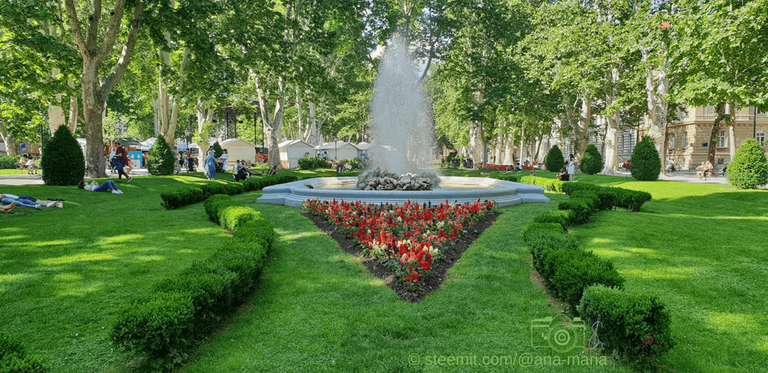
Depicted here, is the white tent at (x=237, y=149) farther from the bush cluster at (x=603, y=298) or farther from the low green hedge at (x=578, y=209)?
the bush cluster at (x=603, y=298)

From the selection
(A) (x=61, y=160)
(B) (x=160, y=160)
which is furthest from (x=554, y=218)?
(B) (x=160, y=160)

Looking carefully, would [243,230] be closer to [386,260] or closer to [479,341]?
[386,260]

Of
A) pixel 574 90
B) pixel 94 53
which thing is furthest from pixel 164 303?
pixel 574 90

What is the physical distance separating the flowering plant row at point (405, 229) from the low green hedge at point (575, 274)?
5.01ft

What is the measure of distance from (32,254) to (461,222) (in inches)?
281

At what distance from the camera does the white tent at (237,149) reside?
1410 inches

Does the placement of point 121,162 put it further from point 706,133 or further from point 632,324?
point 706,133

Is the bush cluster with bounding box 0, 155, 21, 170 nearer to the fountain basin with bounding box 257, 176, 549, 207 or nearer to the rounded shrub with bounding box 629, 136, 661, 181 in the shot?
the fountain basin with bounding box 257, 176, 549, 207

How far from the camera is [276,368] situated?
3.52 m

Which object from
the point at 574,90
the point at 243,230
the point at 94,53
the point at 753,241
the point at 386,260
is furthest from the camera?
the point at 574,90

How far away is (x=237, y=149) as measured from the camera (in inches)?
1439

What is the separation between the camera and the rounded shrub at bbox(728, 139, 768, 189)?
51.5 feet

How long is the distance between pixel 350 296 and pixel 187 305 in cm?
204

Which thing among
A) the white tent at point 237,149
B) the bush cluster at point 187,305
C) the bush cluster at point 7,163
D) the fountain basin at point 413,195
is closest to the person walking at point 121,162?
the fountain basin at point 413,195
